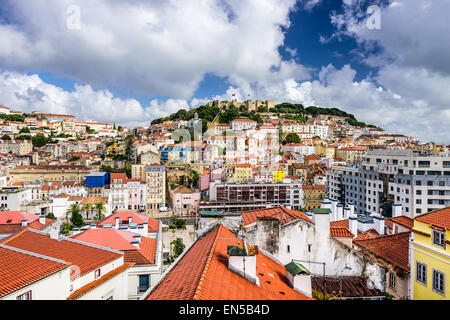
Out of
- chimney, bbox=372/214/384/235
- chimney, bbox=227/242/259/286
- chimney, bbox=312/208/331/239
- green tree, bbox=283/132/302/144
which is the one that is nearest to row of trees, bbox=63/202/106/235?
chimney, bbox=372/214/384/235

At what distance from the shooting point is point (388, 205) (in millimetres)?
31641

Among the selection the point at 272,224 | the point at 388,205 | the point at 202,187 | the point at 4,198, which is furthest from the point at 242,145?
the point at 272,224

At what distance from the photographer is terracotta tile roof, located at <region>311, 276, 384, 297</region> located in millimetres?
6672

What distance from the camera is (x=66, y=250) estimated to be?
736 cm

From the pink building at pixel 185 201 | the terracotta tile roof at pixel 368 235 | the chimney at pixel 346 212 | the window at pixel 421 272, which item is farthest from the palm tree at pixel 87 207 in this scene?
the window at pixel 421 272

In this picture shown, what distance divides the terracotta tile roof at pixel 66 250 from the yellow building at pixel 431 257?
7330mm

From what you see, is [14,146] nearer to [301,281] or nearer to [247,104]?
[247,104]

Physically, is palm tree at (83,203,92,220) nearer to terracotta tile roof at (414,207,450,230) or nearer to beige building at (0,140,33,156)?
terracotta tile roof at (414,207,450,230)

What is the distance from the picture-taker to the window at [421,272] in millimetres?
5789

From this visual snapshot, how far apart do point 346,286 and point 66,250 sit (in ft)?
23.9

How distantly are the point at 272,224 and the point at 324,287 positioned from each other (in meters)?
1.93

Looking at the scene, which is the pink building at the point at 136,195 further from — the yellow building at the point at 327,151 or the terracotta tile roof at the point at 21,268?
the yellow building at the point at 327,151

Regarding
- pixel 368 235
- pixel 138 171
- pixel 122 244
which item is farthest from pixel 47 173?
pixel 368 235
